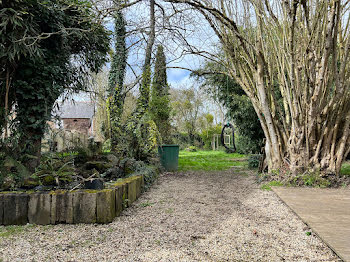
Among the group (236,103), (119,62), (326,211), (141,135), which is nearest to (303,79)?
(326,211)

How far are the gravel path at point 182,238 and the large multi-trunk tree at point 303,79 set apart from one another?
1.73 metres

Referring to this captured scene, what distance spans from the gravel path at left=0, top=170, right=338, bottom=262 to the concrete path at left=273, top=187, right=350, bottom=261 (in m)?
0.08

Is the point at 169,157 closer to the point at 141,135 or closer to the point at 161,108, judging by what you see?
the point at 141,135

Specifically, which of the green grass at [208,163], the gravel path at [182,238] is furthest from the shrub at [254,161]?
the gravel path at [182,238]

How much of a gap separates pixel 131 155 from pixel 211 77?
4858mm

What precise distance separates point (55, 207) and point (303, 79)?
432 cm

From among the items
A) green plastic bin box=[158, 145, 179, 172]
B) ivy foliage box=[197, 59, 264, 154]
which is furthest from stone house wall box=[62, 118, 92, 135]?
green plastic bin box=[158, 145, 179, 172]

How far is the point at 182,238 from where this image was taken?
2.07 m

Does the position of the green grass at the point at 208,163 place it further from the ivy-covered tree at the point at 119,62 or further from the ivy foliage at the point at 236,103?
the ivy-covered tree at the point at 119,62

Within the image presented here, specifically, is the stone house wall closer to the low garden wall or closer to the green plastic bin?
the green plastic bin

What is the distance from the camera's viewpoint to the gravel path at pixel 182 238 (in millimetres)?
1750

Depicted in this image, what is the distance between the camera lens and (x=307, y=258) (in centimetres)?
171

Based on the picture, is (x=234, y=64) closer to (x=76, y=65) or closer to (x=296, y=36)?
(x=296, y=36)

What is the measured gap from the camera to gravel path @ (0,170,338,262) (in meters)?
1.75
